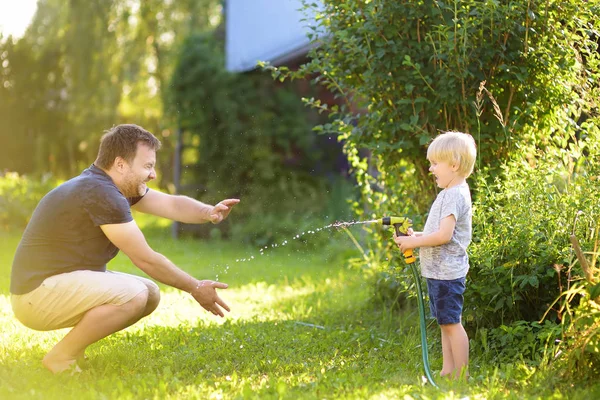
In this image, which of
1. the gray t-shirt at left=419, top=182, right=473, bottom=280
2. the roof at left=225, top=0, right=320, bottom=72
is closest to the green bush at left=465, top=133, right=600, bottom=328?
the gray t-shirt at left=419, top=182, right=473, bottom=280

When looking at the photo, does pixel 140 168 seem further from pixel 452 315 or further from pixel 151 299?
pixel 452 315

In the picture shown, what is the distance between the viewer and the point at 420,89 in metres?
4.57

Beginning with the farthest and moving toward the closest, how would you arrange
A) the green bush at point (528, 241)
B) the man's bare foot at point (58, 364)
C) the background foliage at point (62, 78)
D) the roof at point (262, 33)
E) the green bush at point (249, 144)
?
the background foliage at point (62, 78), the green bush at point (249, 144), the roof at point (262, 33), the green bush at point (528, 241), the man's bare foot at point (58, 364)

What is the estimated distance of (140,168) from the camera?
373 centimetres

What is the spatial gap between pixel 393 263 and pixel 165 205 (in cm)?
155

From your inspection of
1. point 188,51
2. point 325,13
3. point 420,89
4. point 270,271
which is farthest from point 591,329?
point 188,51

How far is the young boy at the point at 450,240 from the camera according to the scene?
3.46 meters

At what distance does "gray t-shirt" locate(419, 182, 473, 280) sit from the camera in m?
3.49

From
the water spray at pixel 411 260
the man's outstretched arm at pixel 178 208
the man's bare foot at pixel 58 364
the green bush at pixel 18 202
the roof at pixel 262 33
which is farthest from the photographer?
the green bush at pixel 18 202

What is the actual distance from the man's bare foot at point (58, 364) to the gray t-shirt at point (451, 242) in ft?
5.83

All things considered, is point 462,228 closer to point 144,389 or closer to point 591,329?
point 591,329

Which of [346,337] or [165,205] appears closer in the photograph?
[165,205]

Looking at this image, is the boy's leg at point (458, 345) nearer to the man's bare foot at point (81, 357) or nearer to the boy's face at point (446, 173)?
the boy's face at point (446, 173)

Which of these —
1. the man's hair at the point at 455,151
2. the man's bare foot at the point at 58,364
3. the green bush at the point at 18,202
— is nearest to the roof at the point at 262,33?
the green bush at the point at 18,202
